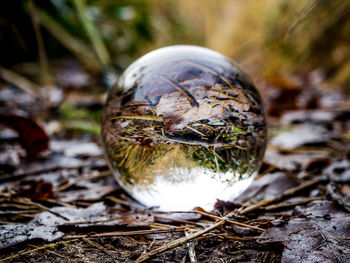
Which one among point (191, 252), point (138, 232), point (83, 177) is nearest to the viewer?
point (191, 252)

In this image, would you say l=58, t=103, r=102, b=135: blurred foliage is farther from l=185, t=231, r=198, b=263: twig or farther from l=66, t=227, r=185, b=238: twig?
→ l=185, t=231, r=198, b=263: twig

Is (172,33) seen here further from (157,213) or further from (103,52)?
(157,213)

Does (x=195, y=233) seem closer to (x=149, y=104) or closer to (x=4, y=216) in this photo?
(x=149, y=104)

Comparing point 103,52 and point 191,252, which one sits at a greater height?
point 103,52

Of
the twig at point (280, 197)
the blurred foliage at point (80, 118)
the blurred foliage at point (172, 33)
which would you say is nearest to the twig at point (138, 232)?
the twig at point (280, 197)

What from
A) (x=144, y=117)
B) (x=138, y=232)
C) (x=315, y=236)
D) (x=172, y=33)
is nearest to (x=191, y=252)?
(x=138, y=232)

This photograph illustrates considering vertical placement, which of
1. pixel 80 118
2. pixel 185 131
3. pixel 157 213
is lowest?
pixel 157 213
